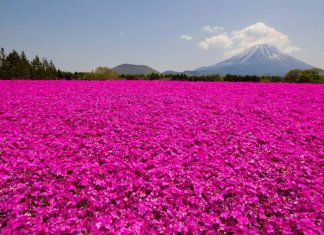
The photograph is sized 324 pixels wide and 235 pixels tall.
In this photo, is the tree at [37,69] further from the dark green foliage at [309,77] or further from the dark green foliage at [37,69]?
the dark green foliage at [309,77]

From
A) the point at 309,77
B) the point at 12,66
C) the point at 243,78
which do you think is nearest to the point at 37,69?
the point at 12,66

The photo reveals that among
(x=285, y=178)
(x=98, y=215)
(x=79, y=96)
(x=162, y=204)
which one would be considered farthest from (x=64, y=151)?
(x=79, y=96)

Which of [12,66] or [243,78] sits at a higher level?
[12,66]

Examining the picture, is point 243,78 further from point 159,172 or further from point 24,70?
point 24,70

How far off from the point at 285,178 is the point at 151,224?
4.72 meters

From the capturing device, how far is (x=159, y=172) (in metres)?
8.59

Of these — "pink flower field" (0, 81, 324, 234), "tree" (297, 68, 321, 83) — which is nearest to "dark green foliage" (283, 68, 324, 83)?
"tree" (297, 68, 321, 83)

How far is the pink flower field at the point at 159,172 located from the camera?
6.48m

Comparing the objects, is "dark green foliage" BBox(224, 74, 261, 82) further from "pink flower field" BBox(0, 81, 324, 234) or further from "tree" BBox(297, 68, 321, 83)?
"pink flower field" BBox(0, 81, 324, 234)

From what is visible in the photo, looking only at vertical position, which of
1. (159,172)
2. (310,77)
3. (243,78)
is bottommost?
(159,172)

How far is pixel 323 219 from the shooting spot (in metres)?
6.65

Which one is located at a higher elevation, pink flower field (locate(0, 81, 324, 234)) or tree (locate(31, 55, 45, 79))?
tree (locate(31, 55, 45, 79))

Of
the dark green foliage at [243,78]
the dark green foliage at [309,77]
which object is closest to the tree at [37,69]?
the dark green foliage at [243,78]

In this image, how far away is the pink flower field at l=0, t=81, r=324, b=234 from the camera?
21.3 ft
